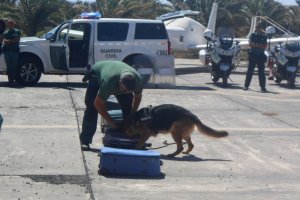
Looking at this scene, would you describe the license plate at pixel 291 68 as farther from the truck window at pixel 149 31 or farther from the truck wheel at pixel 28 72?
the truck wheel at pixel 28 72

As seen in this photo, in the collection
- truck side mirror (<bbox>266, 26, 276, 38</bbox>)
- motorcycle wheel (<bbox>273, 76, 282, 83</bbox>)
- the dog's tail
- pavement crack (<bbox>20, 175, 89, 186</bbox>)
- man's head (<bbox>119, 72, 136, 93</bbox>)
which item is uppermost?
man's head (<bbox>119, 72, 136, 93</bbox>)

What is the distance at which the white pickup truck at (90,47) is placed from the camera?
19781 mm

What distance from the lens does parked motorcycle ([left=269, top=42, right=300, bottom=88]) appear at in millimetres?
22203

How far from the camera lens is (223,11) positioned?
1750 inches

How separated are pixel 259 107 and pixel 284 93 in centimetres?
397

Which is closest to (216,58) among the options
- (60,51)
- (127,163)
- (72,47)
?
(72,47)

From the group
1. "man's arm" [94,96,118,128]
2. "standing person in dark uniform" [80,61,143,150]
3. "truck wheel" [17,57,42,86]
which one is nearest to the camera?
"standing person in dark uniform" [80,61,143,150]

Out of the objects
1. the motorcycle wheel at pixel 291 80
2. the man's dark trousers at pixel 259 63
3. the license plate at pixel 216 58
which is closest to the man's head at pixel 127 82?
the man's dark trousers at pixel 259 63

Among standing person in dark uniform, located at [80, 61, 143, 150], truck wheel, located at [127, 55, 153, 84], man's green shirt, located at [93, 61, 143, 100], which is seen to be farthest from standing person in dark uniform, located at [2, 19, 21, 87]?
man's green shirt, located at [93, 61, 143, 100]

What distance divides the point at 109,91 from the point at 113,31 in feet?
35.3

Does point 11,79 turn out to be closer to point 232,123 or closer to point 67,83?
point 67,83

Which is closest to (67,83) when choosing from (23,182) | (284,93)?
(284,93)

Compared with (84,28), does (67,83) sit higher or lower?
lower

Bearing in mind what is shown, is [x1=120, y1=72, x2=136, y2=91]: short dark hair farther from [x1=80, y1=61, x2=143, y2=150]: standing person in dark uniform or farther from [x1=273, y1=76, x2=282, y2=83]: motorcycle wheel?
[x1=273, y1=76, x2=282, y2=83]: motorcycle wheel
